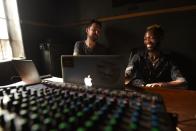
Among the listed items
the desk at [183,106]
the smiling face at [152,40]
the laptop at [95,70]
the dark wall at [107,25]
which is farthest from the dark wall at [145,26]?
the laptop at [95,70]

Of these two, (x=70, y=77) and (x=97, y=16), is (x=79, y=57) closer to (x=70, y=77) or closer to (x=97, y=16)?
(x=70, y=77)

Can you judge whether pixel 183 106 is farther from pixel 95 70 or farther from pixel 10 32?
pixel 10 32

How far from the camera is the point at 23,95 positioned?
711 millimetres

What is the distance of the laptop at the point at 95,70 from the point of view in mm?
920

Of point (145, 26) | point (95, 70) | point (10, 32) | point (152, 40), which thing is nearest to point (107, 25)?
point (145, 26)

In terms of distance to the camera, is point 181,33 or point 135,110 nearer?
point 135,110

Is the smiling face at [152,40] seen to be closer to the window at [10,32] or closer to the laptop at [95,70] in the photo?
the laptop at [95,70]

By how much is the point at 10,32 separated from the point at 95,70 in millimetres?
2576

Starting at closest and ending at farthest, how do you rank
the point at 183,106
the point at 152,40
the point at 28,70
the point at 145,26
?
the point at 183,106
the point at 28,70
the point at 152,40
the point at 145,26

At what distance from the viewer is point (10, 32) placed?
3.01m

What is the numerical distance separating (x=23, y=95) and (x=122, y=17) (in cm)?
267

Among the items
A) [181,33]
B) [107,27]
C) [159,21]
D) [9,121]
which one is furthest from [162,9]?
[9,121]

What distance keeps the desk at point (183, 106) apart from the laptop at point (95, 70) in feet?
0.90

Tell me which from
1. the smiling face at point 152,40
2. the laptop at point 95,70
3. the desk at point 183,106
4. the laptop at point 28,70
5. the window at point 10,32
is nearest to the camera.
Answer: the desk at point 183,106
